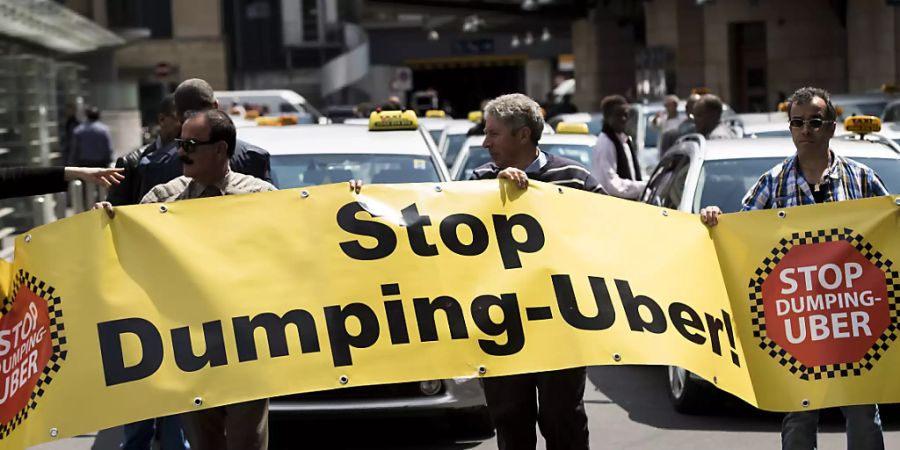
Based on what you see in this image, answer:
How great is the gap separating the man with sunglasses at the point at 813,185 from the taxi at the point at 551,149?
7.50 metres

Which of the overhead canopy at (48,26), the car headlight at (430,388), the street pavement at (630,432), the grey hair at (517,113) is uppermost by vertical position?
the overhead canopy at (48,26)

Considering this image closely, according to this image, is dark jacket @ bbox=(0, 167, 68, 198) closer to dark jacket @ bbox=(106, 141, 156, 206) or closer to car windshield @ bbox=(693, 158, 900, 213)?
dark jacket @ bbox=(106, 141, 156, 206)

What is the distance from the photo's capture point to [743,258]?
251 inches

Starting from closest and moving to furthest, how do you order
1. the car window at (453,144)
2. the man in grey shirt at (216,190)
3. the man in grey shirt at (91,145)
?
the man in grey shirt at (216,190) → the car window at (453,144) → the man in grey shirt at (91,145)

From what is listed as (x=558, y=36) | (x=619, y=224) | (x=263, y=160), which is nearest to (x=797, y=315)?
(x=619, y=224)

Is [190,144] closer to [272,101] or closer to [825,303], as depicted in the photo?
[825,303]

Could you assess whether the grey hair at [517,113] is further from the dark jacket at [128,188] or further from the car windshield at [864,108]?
the car windshield at [864,108]

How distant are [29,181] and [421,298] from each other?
1.61 metres

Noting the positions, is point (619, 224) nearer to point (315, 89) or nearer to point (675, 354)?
point (675, 354)

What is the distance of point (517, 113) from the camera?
6.29 m

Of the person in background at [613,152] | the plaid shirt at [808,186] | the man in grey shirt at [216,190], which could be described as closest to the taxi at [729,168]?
the person in background at [613,152]

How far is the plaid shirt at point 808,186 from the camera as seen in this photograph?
21.3 feet

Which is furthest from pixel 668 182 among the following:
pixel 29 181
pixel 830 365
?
pixel 29 181

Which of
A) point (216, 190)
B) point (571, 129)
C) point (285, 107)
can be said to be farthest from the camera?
point (285, 107)
